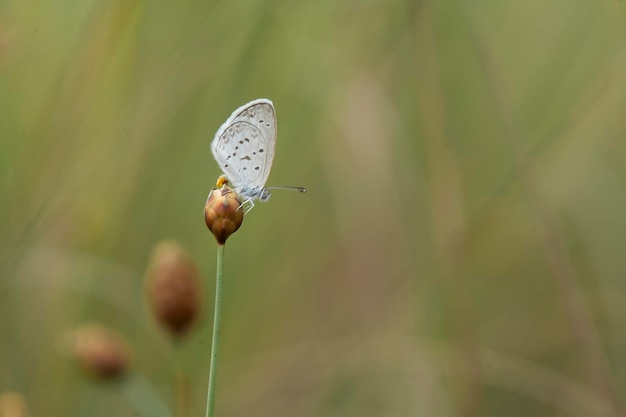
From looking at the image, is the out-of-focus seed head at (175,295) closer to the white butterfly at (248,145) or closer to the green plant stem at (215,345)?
the white butterfly at (248,145)

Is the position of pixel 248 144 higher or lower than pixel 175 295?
higher

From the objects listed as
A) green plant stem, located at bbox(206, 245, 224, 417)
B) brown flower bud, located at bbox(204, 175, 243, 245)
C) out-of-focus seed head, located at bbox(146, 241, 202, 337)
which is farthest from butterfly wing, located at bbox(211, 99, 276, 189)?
green plant stem, located at bbox(206, 245, 224, 417)

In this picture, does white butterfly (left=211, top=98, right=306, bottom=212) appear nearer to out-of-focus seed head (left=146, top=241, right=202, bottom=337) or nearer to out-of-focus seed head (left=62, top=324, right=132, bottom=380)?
out-of-focus seed head (left=146, top=241, right=202, bottom=337)

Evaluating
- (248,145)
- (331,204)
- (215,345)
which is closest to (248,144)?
(248,145)

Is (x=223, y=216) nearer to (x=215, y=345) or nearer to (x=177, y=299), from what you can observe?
(x=215, y=345)

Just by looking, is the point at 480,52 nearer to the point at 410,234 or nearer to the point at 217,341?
the point at 410,234

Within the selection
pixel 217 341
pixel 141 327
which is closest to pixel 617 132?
pixel 141 327

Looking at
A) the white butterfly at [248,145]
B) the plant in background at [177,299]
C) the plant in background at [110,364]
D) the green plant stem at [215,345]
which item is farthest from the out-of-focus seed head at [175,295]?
the green plant stem at [215,345]

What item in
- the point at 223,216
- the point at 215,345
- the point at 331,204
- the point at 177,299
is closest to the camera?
the point at 215,345
